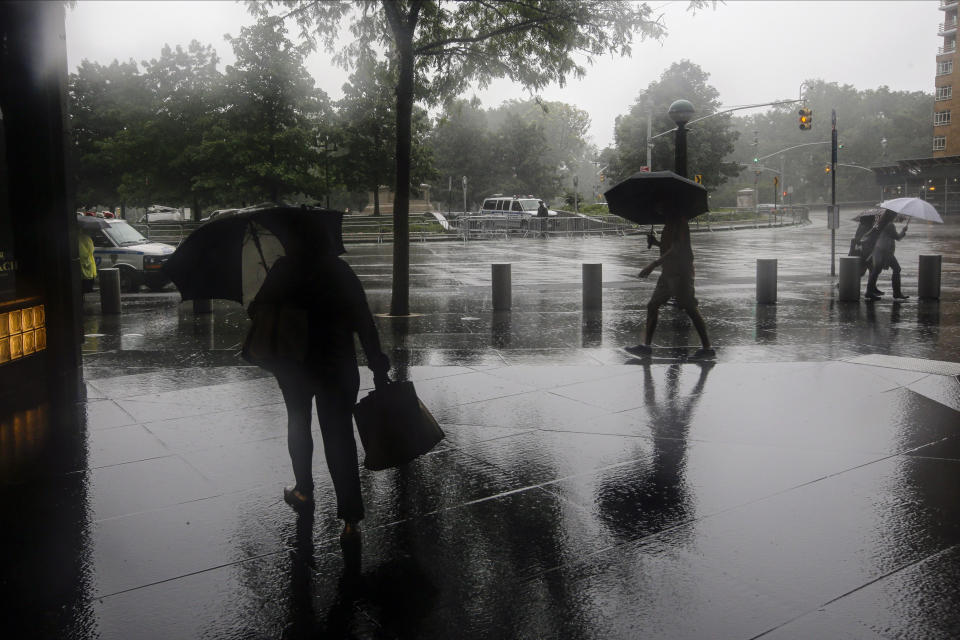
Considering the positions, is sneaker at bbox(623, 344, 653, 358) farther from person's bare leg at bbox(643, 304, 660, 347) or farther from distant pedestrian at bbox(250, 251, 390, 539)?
distant pedestrian at bbox(250, 251, 390, 539)

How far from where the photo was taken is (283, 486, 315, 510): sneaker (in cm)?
481

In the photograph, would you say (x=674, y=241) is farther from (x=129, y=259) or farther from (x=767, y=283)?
(x=129, y=259)

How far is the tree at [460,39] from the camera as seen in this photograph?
1348 cm

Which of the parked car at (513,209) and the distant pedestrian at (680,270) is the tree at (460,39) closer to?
the distant pedestrian at (680,270)

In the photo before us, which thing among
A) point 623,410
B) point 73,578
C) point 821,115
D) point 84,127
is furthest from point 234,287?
point 821,115

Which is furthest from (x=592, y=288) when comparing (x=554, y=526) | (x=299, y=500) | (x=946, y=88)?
(x=946, y=88)

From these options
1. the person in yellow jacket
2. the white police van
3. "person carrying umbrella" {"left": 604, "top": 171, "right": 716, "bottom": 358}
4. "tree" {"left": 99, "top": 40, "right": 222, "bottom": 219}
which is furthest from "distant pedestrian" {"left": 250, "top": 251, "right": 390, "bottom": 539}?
"tree" {"left": 99, "top": 40, "right": 222, "bottom": 219}

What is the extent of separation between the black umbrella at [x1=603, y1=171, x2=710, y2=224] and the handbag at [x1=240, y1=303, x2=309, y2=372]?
6.17 m

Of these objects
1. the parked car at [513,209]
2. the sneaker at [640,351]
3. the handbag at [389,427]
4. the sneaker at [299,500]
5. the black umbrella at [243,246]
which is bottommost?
the sneaker at [299,500]

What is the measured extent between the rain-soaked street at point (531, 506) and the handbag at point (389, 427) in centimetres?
45

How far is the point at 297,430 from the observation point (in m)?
4.63

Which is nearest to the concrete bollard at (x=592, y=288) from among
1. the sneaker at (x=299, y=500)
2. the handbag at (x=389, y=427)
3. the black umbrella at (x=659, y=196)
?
the black umbrella at (x=659, y=196)

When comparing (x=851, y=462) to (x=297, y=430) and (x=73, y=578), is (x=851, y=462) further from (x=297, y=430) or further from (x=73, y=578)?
(x=73, y=578)

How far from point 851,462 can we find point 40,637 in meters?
4.88
